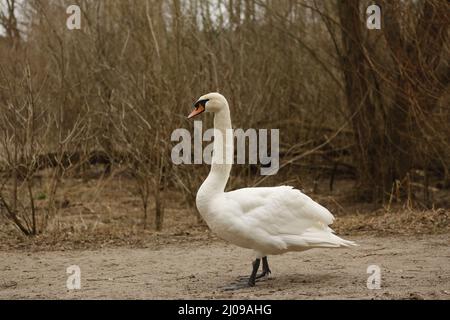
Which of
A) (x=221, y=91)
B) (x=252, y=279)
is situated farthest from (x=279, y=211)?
(x=221, y=91)

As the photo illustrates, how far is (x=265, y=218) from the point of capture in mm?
6984

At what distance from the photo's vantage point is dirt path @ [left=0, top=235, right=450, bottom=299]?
6.69 m

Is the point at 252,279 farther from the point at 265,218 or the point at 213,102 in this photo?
the point at 213,102

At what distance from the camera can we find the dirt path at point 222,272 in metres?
6.69

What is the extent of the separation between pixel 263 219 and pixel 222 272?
143cm

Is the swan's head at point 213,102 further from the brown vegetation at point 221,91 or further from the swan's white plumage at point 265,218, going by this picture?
the brown vegetation at point 221,91

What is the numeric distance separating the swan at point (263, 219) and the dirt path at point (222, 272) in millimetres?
388

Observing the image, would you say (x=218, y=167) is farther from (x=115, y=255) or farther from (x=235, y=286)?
(x=115, y=255)

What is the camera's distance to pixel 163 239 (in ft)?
35.7

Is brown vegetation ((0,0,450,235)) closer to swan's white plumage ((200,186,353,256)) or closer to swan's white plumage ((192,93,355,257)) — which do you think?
swan's white plumage ((192,93,355,257))

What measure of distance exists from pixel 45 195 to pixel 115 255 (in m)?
5.58

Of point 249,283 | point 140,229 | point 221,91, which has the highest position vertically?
point 221,91

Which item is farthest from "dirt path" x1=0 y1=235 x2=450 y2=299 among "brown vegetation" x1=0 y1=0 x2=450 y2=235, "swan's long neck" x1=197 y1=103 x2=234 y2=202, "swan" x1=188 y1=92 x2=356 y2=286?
"brown vegetation" x1=0 y1=0 x2=450 y2=235

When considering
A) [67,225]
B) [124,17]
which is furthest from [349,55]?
[67,225]
